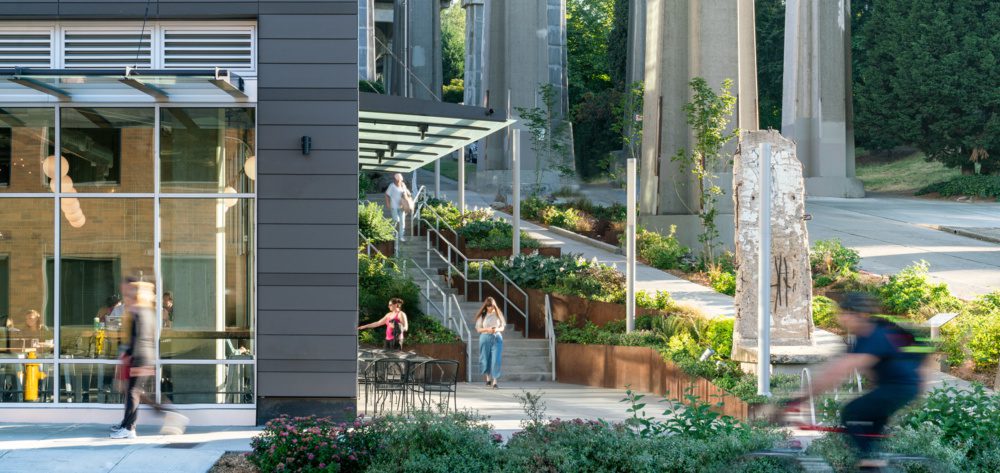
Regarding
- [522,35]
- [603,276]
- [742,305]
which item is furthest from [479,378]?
[522,35]

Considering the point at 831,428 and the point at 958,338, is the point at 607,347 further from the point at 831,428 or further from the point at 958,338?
the point at 831,428

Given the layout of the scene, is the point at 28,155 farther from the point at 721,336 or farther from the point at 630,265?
the point at 721,336

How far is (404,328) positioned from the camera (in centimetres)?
1873

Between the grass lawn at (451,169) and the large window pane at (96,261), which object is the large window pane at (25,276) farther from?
the grass lawn at (451,169)

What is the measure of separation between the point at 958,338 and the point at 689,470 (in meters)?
8.15

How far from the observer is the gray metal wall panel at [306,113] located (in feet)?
42.5

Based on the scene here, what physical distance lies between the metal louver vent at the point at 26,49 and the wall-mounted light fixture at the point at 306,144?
3.04 m

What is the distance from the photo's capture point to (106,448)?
446 inches

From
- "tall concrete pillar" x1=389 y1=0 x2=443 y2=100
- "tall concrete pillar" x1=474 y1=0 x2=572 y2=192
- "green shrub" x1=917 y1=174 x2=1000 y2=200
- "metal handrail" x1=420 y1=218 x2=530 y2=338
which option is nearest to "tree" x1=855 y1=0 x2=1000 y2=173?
"green shrub" x1=917 y1=174 x2=1000 y2=200

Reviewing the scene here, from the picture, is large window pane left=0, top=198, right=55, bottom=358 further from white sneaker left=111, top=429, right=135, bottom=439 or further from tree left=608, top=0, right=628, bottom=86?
tree left=608, top=0, right=628, bottom=86

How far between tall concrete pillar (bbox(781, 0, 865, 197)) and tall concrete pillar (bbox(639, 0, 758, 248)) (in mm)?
14112

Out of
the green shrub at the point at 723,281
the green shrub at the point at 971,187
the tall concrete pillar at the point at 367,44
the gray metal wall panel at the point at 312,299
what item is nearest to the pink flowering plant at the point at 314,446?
the gray metal wall panel at the point at 312,299

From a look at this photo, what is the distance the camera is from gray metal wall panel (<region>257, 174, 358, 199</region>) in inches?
509

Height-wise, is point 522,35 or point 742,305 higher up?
point 522,35
